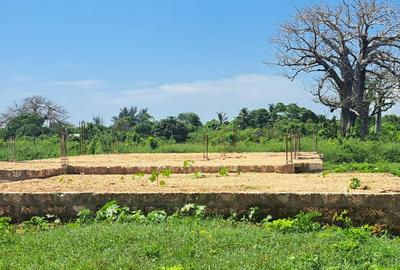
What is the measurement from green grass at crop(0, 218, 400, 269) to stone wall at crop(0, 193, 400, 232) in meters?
0.66

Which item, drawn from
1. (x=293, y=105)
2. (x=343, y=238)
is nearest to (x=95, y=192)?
(x=343, y=238)

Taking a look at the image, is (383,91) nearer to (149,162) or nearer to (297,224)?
(149,162)

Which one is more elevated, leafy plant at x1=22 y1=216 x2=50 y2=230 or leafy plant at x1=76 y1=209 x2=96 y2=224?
leafy plant at x1=76 y1=209 x2=96 y2=224

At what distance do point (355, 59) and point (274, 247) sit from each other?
2648 centimetres

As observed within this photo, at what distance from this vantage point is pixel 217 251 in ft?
16.9

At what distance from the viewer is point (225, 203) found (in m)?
6.94

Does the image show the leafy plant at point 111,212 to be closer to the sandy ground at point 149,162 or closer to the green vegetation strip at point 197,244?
the green vegetation strip at point 197,244

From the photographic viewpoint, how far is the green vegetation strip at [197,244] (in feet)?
15.7

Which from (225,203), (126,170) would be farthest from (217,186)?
(126,170)

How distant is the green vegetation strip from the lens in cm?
478

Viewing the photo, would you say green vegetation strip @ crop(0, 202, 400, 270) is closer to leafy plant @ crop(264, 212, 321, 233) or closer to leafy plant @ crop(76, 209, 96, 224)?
leafy plant @ crop(264, 212, 321, 233)

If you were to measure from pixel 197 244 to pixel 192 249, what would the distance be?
0.18 m

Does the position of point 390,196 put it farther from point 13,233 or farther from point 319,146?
point 319,146

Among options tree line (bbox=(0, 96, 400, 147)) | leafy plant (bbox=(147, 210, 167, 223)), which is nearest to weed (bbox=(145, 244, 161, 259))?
leafy plant (bbox=(147, 210, 167, 223))
